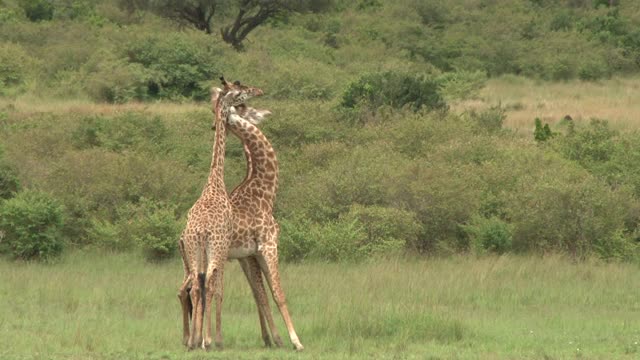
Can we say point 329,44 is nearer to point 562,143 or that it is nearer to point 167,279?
point 562,143

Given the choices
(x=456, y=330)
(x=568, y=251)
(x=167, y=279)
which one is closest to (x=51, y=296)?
(x=167, y=279)

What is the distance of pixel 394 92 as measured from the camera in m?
27.4

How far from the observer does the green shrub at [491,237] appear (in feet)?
59.0

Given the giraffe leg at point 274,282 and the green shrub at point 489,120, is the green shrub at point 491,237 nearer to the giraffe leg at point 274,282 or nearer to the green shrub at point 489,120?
the giraffe leg at point 274,282

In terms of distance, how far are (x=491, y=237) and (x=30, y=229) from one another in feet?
21.5

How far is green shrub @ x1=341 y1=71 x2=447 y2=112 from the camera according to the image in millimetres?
26938

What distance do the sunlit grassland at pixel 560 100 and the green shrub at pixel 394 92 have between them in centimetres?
236

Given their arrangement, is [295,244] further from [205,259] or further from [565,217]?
[205,259]

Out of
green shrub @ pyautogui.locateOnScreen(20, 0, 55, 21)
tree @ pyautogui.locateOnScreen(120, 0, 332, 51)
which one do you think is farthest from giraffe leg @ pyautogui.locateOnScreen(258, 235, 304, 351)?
green shrub @ pyautogui.locateOnScreen(20, 0, 55, 21)

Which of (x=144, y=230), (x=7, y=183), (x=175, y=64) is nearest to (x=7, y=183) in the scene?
(x=7, y=183)

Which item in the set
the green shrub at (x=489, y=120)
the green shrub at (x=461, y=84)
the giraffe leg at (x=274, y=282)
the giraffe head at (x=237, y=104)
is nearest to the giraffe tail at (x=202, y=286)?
the giraffe leg at (x=274, y=282)

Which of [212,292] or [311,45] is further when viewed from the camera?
[311,45]

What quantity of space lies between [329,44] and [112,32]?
33.0ft

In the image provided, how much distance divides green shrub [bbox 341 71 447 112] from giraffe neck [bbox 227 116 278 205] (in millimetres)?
14977
